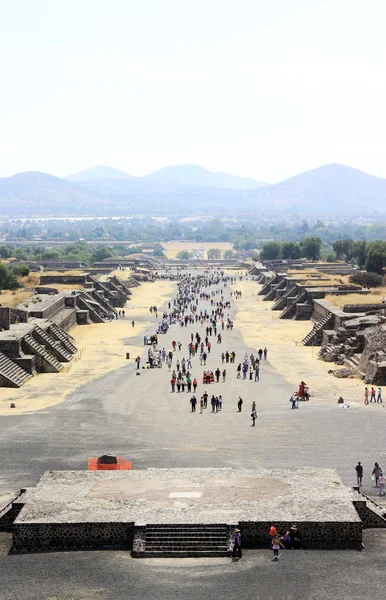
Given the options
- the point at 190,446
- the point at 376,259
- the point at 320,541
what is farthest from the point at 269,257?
the point at 320,541

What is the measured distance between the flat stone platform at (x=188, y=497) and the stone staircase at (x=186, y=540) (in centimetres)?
17

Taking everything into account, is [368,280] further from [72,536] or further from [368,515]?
[72,536]

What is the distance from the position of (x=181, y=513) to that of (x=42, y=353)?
81.3 feet

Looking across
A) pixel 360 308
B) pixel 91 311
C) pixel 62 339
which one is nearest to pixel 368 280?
pixel 360 308

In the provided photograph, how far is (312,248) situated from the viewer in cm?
13038

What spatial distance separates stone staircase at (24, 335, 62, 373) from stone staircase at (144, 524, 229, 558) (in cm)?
2449

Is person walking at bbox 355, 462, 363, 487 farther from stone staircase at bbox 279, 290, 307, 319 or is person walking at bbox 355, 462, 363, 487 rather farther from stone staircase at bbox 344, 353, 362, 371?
stone staircase at bbox 279, 290, 307, 319

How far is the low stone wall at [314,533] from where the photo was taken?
18406 millimetres

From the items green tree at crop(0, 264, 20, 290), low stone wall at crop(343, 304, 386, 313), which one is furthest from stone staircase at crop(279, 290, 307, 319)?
green tree at crop(0, 264, 20, 290)

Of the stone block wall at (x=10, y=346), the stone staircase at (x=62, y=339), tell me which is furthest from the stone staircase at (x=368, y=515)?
the stone staircase at (x=62, y=339)

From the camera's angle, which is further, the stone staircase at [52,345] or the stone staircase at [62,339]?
the stone staircase at [62,339]

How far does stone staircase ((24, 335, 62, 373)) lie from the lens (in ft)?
138

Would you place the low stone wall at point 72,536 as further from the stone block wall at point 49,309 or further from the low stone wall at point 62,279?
the low stone wall at point 62,279

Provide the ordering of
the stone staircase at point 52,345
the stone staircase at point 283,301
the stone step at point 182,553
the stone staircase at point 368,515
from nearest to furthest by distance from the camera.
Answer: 1. the stone step at point 182,553
2. the stone staircase at point 368,515
3. the stone staircase at point 52,345
4. the stone staircase at point 283,301
